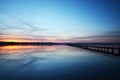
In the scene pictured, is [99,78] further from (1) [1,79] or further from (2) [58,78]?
(1) [1,79]

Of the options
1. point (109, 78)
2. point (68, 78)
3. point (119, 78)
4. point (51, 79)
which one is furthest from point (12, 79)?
point (119, 78)

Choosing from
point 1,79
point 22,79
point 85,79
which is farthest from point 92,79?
point 1,79

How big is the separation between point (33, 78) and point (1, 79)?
1.88m

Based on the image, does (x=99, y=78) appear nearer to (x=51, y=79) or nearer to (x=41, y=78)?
(x=51, y=79)

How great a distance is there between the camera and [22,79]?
7926 millimetres

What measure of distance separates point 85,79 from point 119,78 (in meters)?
2.00

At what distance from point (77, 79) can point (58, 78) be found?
1.15 meters

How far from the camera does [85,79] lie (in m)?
7.83

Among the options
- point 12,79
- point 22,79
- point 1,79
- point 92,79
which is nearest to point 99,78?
point 92,79

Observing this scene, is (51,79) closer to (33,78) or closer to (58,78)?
(58,78)

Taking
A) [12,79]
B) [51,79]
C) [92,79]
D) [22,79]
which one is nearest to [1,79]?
[12,79]

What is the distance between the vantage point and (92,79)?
25.5 feet

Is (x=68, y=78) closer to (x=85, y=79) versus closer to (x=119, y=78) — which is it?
(x=85, y=79)

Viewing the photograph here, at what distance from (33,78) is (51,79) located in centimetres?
114
